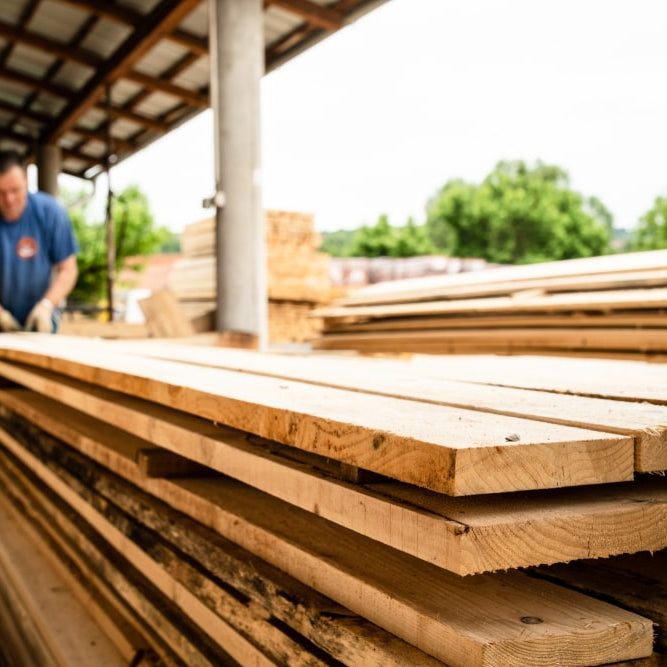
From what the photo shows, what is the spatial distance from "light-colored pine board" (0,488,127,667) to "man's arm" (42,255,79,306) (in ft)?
7.72

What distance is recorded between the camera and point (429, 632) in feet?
3.49

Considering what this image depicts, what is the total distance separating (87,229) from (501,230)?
24.9 metres

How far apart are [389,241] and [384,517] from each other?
104ft

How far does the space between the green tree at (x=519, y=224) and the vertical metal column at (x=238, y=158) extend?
3810cm

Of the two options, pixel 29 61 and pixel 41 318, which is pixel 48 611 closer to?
pixel 41 318

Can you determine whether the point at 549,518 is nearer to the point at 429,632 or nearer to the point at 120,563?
the point at 429,632

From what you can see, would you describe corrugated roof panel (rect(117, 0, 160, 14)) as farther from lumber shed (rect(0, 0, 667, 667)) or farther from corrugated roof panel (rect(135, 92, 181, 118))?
lumber shed (rect(0, 0, 667, 667))

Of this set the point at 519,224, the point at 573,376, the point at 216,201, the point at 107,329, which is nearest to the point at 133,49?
the point at 216,201

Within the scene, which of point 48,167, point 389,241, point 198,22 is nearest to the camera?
point 198,22

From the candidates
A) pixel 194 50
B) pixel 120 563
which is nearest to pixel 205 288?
pixel 194 50

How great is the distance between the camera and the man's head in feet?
15.4

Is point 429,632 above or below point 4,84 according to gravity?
below

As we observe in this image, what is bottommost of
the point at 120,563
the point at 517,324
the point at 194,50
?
the point at 120,563

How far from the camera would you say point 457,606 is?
1.10 m
